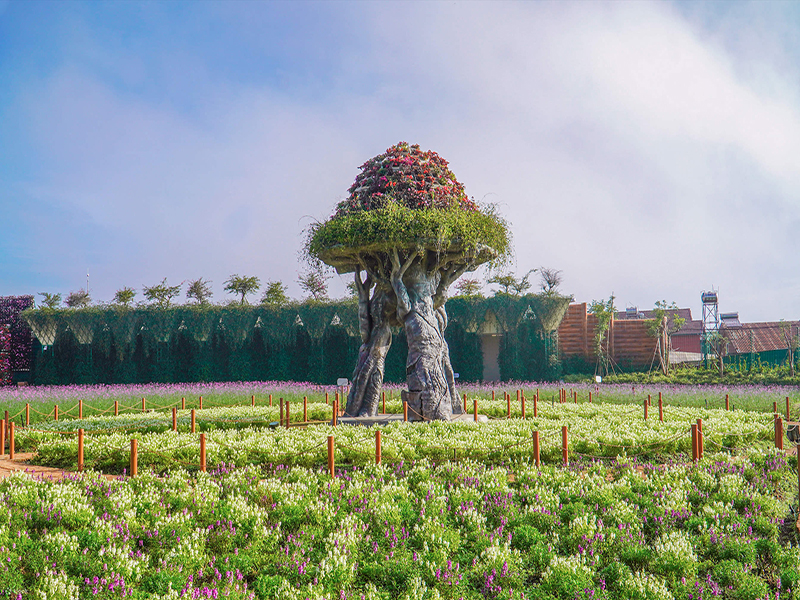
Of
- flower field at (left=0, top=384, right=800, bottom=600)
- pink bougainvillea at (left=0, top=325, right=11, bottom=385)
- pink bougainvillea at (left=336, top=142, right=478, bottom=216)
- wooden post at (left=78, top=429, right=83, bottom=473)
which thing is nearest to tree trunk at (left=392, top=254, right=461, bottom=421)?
pink bougainvillea at (left=336, top=142, right=478, bottom=216)

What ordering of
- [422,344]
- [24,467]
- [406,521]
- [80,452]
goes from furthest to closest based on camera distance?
[422,344] → [24,467] → [80,452] → [406,521]

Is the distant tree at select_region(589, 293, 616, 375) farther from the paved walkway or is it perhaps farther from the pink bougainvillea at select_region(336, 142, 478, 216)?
the paved walkway

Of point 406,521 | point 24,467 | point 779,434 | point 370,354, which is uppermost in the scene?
point 370,354

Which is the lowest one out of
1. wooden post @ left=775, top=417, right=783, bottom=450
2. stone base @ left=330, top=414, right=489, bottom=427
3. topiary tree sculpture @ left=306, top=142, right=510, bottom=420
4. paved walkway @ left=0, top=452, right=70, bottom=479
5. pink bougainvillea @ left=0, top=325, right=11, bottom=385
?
paved walkway @ left=0, top=452, right=70, bottom=479

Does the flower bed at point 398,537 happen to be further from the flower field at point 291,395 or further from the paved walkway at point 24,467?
the flower field at point 291,395

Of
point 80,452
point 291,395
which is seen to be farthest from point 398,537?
point 291,395

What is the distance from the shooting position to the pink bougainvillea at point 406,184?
42.2ft

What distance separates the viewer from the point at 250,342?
83.9ft

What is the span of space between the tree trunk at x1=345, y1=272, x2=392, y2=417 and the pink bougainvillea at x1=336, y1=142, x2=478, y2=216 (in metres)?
1.86

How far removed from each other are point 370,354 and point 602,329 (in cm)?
1434

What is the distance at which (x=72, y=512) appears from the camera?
19.8 feet

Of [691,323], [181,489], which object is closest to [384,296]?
[181,489]

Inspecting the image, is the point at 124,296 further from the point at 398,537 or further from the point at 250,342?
the point at 398,537

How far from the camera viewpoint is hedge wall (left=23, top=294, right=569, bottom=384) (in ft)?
80.7
